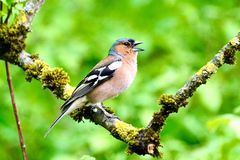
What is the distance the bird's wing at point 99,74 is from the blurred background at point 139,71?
0.57 m

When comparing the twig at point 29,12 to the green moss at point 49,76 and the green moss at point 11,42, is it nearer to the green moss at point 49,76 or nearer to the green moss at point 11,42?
the green moss at point 11,42

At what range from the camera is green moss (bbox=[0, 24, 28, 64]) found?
464 centimetres

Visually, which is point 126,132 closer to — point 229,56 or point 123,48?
point 229,56

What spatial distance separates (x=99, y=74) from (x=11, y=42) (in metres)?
1.25

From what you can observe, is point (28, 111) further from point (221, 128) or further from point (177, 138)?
point (221, 128)

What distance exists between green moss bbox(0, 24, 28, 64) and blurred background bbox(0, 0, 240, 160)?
4.86ft

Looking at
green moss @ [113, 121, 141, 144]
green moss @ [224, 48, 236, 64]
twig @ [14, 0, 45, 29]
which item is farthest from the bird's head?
green moss @ [224, 48, 236, 64]

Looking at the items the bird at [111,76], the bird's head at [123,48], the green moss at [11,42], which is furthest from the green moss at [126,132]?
the bird's head at [123,48]

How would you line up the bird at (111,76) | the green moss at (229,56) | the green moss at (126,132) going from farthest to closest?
the bird at (111,76), the green moss at (126,132), the green moss at (229,56)

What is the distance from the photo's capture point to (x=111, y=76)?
5.91 m

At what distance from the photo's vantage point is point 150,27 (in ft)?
27.3

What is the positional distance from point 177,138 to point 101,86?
4.30ft

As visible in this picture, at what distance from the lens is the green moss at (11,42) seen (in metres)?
4.64

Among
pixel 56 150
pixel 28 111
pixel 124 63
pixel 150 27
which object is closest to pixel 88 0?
pixel 150 27
